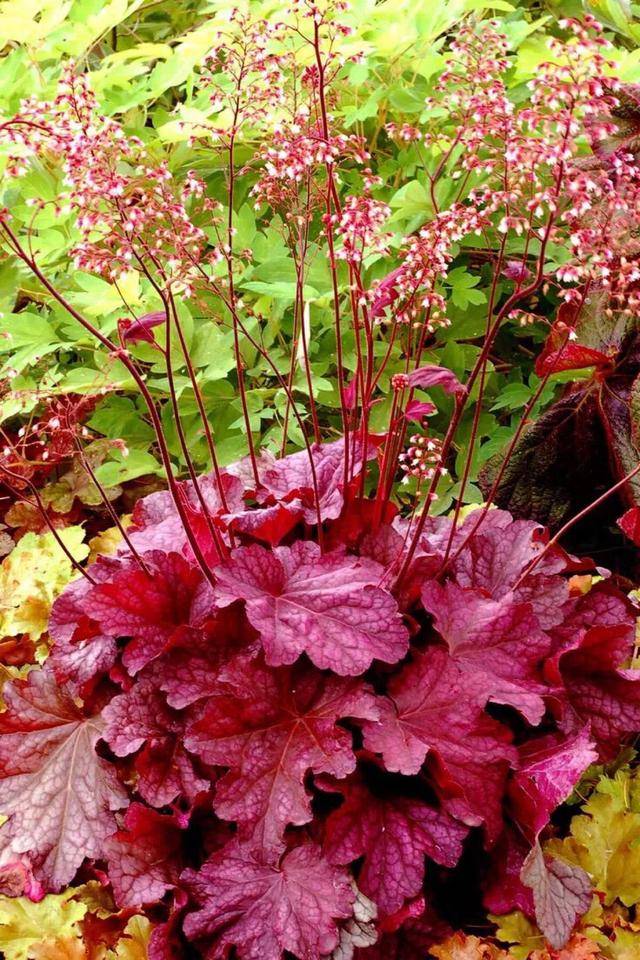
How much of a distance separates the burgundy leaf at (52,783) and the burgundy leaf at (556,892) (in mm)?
658

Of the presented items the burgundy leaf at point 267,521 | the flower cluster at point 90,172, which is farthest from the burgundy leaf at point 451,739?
the flower cluster at point 90,172

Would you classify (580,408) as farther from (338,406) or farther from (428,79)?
(428,79)

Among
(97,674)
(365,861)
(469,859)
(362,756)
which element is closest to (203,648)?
(97,674)

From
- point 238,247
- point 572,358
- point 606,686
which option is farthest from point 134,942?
point 238,247

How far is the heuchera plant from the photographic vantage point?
137cm

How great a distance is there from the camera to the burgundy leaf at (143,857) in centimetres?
147

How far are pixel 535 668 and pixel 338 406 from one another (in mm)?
1096

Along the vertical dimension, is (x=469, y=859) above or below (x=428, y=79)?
below

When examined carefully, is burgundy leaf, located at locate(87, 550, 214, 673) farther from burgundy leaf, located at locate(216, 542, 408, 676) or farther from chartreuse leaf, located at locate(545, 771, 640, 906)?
chartreuse leaf, located at locate(545, 771, 640, 906)

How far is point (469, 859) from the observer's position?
157 centimetres

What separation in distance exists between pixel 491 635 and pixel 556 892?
15.7 inches

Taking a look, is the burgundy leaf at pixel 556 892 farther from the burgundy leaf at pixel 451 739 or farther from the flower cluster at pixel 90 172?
the flower cluster at pixel 90 172

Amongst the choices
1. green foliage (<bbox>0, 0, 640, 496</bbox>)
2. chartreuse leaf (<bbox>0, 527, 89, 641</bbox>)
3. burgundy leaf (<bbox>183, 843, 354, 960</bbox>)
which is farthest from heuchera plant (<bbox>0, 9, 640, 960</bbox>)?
green foliage (<bbox>0, 0, 640, 496</bbox>)

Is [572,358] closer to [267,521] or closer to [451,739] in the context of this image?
[267,521]
